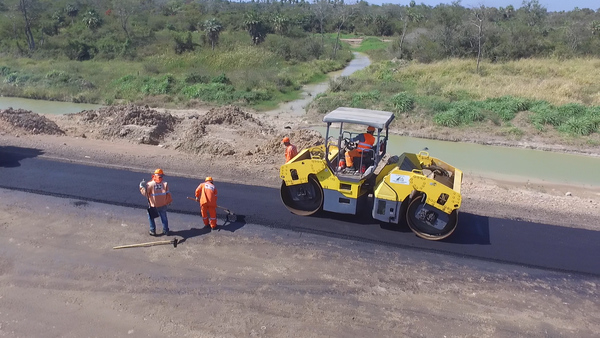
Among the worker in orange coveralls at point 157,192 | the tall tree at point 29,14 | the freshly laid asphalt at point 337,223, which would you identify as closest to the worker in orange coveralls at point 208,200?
the freshly laid asphalt at point 337,223

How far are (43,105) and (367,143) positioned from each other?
2160cm

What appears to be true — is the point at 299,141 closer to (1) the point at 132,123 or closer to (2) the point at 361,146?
(1) the point at 132,123

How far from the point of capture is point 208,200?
8.52m

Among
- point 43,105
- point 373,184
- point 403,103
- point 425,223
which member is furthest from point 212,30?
point 425,223

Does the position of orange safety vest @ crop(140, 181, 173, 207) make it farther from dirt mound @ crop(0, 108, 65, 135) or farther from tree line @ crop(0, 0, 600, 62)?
tree line @ crop(0, 0, 600, 62)

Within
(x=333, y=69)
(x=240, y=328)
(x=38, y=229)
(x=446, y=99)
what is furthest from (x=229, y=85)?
(x=240, y=328)

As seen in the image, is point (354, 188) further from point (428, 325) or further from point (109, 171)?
point (109, 171)

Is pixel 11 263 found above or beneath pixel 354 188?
beneath

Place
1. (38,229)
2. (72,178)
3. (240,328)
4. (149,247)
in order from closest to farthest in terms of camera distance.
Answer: (240,328)
(149,247)
(38,229)
(72,178)

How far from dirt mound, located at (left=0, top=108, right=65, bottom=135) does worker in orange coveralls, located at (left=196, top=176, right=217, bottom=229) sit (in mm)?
9967

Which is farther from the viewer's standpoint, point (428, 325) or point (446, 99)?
point (446, 99)

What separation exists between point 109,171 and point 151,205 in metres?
4.28

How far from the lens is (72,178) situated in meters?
11.3

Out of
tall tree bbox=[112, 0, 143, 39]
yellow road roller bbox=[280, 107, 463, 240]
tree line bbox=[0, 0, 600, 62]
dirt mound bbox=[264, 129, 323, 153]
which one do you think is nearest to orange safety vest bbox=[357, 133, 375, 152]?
yellow road roller bbox=[280, 107, 463, 240]
